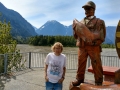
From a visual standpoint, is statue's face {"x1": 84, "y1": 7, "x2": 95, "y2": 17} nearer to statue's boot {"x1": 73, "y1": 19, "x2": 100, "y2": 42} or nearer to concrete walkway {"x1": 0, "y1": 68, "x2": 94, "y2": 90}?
statue's boot {"x1": 73, "y1": 19, "x2": 100, "y2": 42}

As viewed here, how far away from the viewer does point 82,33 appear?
3133 millimetres

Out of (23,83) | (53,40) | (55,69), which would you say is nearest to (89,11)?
(55,69)

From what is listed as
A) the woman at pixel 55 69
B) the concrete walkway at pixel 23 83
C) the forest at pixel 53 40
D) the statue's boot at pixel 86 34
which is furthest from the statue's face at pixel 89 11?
the forest at pixel 53 40

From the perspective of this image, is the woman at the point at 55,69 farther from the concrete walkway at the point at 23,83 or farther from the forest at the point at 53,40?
the forest at the point at 53,40

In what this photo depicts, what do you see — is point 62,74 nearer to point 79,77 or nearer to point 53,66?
point 53,66

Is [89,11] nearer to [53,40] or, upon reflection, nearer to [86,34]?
[86,34]

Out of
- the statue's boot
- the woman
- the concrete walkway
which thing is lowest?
the concrete walkway

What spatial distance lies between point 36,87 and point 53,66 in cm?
243

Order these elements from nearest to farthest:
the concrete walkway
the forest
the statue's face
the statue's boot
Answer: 1. the statue's boot
2. the statue's face
3. the concrete walkway
4. the forest

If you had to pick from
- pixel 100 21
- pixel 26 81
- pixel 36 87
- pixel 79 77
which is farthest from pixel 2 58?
pixel 100 21

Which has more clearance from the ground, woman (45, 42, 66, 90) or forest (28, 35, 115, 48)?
forest (28, 35, 115, 48)

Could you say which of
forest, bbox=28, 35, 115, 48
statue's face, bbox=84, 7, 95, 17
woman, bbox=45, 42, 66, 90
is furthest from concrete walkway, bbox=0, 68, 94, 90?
forest, bbox=28, 35, 115, 48

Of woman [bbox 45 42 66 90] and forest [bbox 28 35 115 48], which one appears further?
forest [bbox 28 35 115 48]

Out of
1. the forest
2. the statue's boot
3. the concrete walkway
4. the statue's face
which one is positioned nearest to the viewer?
the statue's boot
